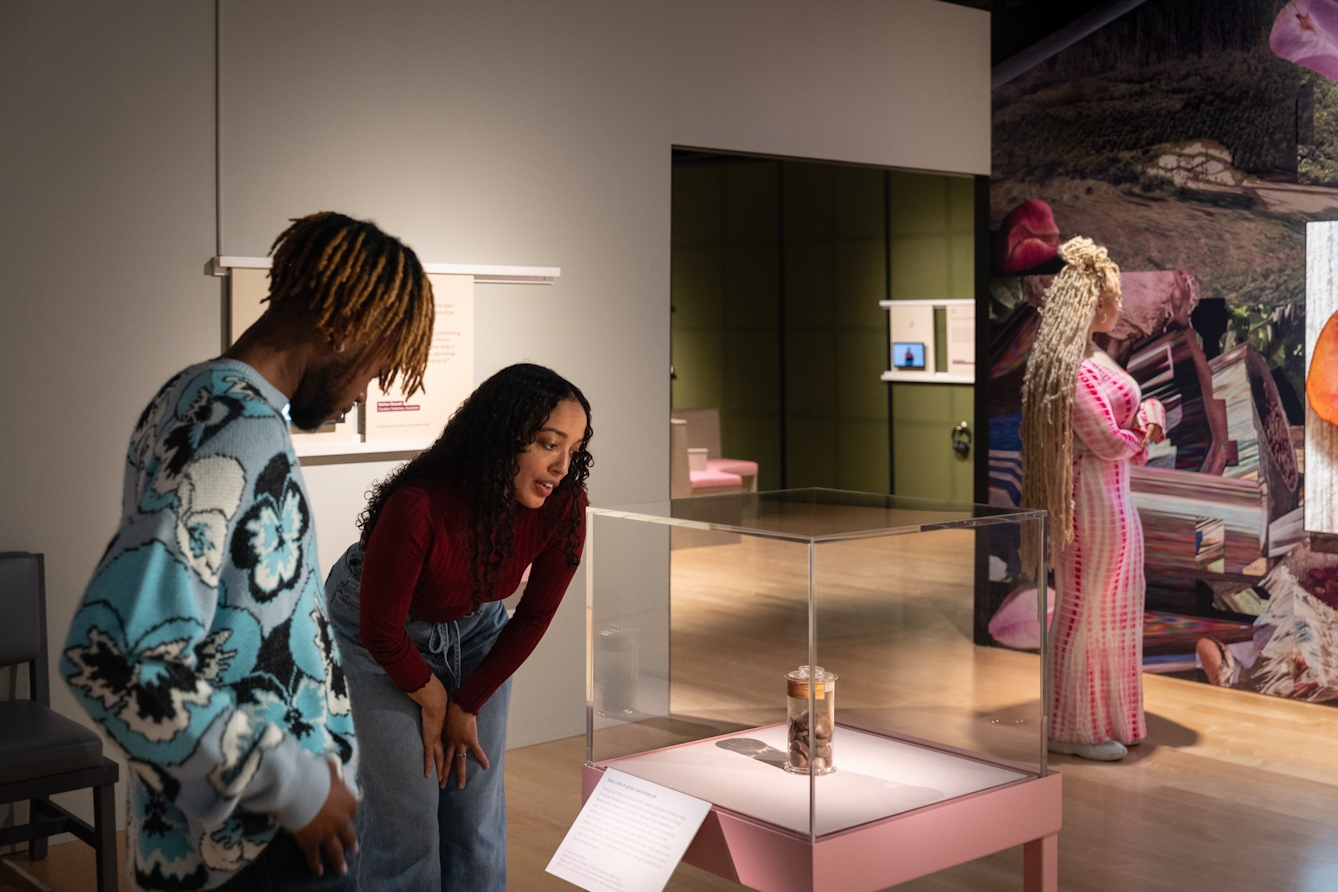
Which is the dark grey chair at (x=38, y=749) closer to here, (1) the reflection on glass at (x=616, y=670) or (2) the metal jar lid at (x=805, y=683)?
(1) the reflection on glass at (x=616, y=670)

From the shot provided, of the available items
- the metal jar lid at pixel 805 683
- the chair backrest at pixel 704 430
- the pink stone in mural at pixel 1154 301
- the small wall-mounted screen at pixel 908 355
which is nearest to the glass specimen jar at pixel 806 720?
the metal jar lid at pixel 805 683

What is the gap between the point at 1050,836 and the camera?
295cm

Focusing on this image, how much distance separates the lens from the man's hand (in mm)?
1483

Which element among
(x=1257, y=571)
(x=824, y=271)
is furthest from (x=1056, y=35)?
(x=824, y=271)

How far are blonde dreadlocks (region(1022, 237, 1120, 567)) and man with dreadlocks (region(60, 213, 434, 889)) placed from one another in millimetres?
3854

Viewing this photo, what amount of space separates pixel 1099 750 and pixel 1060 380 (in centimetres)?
141

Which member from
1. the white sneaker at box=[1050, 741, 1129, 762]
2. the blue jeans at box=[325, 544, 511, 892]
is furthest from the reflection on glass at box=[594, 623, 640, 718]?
the white sneaker at box=[1050, 741, 1129, 762]

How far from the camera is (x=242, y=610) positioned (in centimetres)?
143

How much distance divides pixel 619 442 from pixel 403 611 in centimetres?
314

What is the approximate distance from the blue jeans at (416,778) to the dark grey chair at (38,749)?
4.31ft

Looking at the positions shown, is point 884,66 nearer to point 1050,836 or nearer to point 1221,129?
point 1221,129

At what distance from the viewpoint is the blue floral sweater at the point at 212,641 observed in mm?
1346

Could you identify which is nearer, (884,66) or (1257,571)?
(1257,571)

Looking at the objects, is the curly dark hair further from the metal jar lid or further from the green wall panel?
the green wall panel
